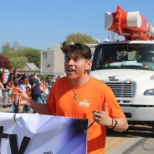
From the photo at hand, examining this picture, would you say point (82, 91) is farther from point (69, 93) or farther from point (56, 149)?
point (56, 149)

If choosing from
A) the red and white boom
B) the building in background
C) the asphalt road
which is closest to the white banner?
the asphalt road

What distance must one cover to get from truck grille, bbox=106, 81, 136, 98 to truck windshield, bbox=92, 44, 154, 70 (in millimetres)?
805

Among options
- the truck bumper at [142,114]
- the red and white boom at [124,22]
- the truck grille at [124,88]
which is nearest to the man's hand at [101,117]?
the truck bumper at [142,114]

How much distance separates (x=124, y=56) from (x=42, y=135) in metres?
7.15

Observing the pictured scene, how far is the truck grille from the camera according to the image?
360 inches

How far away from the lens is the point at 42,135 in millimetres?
3199

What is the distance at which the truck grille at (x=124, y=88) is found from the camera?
9141mm

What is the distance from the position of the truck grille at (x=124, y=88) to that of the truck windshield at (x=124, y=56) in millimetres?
805

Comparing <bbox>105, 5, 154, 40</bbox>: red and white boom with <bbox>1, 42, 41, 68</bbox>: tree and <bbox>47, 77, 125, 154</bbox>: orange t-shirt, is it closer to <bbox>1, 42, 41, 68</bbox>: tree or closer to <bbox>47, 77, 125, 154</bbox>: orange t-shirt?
<bbox>47, 77, 125, 154</bbox>: orange t-shirt

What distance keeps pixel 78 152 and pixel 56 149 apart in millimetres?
181

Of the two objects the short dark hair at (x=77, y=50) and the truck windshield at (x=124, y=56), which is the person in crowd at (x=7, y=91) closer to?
the truck windshield at (x=124, y=56)

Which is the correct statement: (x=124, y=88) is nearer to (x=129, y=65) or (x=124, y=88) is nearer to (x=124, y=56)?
(x=129, y=65)

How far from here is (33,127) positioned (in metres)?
3.22

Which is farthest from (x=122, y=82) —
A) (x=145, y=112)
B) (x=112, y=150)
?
(x=112, y=150)
